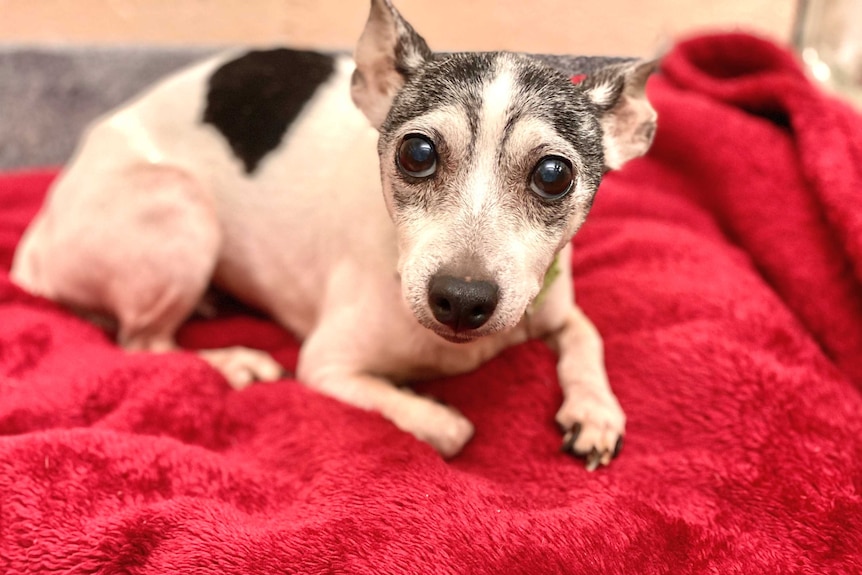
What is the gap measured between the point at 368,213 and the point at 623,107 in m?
0.71

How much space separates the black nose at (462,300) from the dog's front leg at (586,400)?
0.51 m

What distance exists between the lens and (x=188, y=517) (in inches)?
52.3

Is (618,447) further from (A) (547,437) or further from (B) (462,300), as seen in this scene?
(B) (462,300)

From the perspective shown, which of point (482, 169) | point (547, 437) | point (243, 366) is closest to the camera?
point (482, 169)

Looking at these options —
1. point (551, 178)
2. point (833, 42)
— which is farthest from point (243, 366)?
point (833, 42)

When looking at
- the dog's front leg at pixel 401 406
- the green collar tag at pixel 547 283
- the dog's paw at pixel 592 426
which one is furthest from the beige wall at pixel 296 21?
the dog's paw at pixel 592 426

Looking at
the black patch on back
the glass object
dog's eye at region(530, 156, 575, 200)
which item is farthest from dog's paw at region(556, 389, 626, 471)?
the glass object

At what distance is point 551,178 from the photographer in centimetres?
140

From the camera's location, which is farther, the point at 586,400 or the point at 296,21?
the point at 296,21

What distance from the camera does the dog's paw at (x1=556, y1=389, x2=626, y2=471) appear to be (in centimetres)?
163

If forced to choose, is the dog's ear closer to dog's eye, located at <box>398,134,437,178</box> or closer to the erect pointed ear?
dog's eye, located at <box>398,134,437,178</box>

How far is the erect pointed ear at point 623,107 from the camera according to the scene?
153cm

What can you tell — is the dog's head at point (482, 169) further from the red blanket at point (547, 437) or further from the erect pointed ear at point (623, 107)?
the red blanket at point (547, 437)

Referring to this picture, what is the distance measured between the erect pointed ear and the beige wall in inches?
65.6
